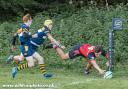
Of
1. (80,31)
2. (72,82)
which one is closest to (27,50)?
(72,82)

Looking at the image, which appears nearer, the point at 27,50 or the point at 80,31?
the point at 27,50

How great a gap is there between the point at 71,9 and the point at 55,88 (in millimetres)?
16758

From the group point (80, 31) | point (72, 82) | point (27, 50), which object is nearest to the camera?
point (72, 82)

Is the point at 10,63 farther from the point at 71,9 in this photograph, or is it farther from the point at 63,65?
the point at 71,9

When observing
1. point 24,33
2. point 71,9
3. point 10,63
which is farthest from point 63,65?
point 71,9

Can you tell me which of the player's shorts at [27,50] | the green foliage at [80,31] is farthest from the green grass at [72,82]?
the green foliage at [80,31]

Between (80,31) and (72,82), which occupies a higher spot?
(72,82)

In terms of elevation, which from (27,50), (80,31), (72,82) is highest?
(27,50)

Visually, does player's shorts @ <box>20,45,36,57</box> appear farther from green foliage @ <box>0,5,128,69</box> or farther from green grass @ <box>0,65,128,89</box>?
green foliage @ <box>0,5,128,69</box>

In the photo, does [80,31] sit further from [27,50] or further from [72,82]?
[72,82]

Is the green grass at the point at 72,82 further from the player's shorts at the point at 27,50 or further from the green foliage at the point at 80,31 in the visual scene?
the green foliage at the point at 80,31

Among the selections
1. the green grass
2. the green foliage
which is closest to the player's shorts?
the green grass

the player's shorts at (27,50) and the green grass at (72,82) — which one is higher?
the player's shorts at (27,50)

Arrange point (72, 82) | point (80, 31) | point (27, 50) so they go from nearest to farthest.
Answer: point (72, 82) → point (27, 50) → point (80, 31)
